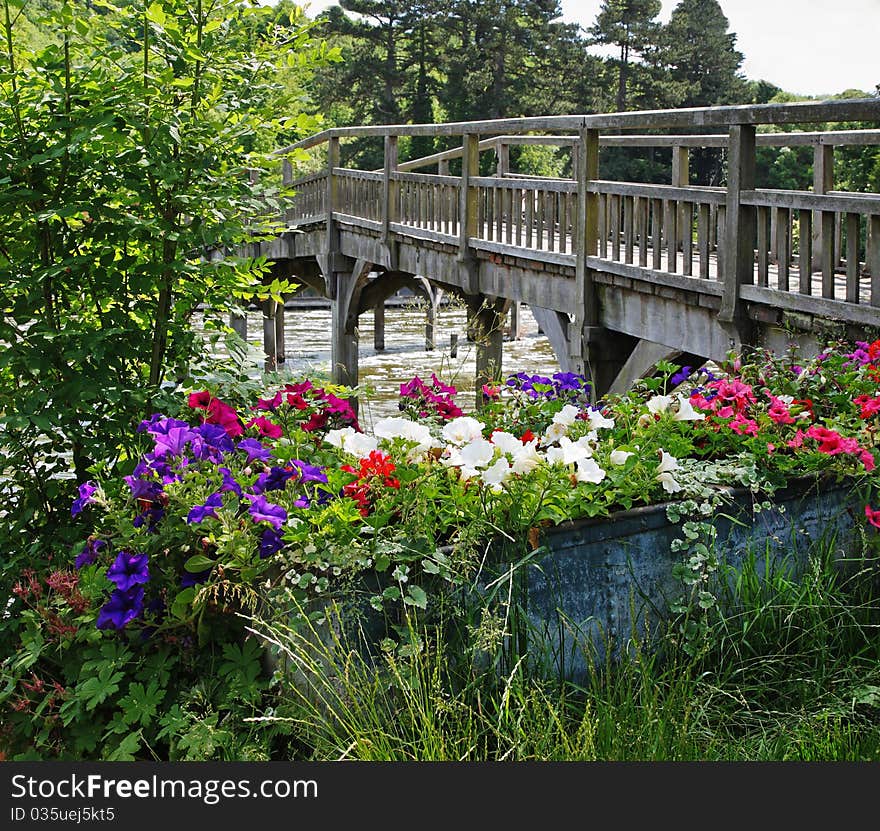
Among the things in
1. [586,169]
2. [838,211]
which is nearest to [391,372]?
[586,169]

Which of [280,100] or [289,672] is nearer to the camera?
[289,672]

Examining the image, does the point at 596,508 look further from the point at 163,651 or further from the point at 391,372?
the point at 391,372

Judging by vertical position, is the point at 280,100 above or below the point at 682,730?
above

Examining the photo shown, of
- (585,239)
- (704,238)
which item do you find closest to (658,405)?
(704,238)

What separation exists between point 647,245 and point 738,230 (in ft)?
10.9

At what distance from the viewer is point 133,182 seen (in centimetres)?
432

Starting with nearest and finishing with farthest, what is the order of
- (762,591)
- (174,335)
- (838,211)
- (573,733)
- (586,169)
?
(573,733)
(762,591)
(174,335)
(838,211)
(586,169)

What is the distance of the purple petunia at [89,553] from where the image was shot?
3.28 meters

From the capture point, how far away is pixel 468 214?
1116 centimetres

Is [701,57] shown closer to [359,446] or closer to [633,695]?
[359,446]

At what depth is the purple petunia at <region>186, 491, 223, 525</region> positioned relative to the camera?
3006 mm

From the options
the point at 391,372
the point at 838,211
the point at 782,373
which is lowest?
the point at 391,372

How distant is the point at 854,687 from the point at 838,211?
3.38m

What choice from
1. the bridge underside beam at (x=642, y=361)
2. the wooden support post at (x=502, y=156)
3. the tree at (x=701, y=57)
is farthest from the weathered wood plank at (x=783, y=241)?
the tree at (x=701, y=57)
